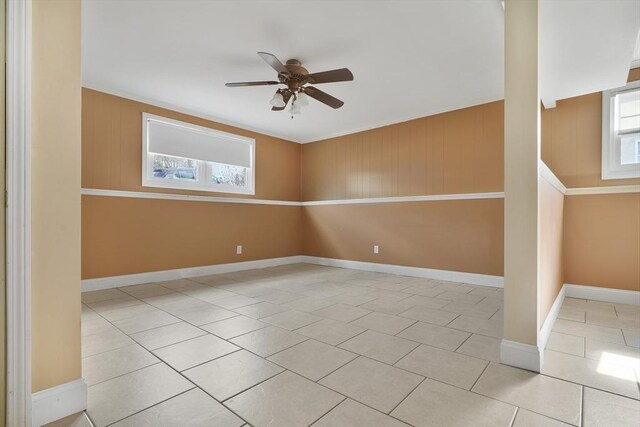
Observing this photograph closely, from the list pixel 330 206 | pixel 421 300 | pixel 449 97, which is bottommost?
pixel 421 300

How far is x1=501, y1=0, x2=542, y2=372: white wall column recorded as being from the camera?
1.74 m

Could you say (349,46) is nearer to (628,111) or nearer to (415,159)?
(415,159)

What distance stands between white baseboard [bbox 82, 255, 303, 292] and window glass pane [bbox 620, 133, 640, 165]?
4.88 m

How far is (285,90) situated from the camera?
3.12 m

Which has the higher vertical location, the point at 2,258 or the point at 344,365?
the point at 2,258

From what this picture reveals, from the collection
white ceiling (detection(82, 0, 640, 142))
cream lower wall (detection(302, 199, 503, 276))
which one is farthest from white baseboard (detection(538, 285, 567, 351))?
white ceiling (detection(82, 0, 640, 142))

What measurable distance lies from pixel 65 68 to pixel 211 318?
200 cm

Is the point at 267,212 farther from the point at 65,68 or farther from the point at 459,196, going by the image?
the point at 65,68

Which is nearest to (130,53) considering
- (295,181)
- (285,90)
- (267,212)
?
(285,90)

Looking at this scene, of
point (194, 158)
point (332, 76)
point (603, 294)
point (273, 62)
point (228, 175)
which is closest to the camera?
point (273, 62)

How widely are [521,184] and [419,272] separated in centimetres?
293

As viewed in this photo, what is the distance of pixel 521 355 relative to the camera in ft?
5.69

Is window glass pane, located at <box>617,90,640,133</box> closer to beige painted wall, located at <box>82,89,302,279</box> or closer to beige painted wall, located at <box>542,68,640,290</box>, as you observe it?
beige painted wall, located at <box>542,68,640,290</box>

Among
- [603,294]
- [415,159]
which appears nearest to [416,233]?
[415,159]
